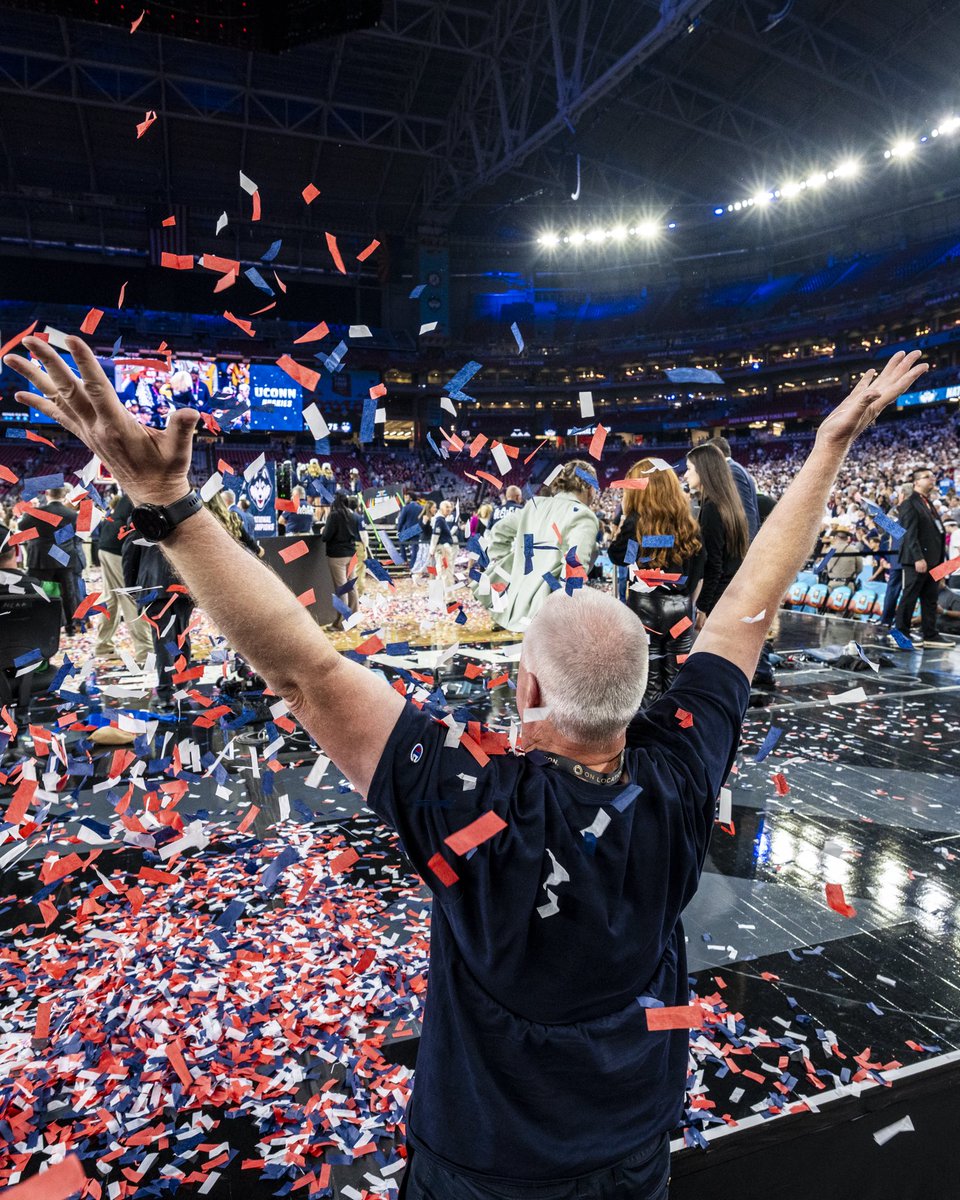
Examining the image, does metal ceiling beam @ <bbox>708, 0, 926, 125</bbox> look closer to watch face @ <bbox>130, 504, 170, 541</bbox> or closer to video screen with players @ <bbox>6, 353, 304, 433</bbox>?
video screen with players @ <bbox>6, 353, 304, 433</bbox>

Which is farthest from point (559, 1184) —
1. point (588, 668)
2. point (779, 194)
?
point (779, 194)

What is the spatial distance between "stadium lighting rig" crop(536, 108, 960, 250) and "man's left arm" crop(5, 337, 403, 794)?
27259 mm

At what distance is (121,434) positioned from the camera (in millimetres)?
960

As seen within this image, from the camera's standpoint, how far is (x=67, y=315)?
28.3 metres

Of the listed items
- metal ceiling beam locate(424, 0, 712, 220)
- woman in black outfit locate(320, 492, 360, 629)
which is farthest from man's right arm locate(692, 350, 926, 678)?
metal ceiling beam locate(424, 0, 712, 220)

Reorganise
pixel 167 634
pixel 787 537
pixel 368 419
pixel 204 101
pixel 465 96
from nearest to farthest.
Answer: pixel 787 537
pixel 368 419
pixel 167 634
pixel 465 96
pixel 204 101

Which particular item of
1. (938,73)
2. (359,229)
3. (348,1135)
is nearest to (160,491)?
(348,1135)

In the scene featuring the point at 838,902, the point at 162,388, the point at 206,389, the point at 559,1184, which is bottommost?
the point at 838,902

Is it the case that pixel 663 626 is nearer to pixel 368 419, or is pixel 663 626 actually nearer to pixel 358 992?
pixel 368 419

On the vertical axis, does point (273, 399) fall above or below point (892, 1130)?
above

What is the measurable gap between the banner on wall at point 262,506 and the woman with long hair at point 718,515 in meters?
5.41

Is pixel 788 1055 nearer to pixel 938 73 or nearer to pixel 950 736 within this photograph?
pixel 950 736

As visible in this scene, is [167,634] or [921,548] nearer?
[167,634]

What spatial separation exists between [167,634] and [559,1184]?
17.2 ft
